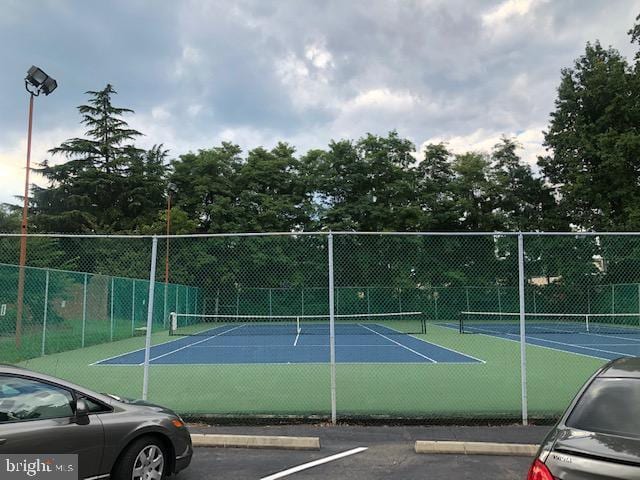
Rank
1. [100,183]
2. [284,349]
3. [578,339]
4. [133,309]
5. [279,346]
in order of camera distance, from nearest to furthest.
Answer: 1. [284,349]
2. [279,346]
3. [133,309]
4. [578,339]
5. [100,183]

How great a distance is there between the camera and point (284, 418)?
8023 millimetres

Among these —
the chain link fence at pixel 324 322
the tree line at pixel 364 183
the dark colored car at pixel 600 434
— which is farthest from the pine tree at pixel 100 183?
the dark colored car at pixel 600 434

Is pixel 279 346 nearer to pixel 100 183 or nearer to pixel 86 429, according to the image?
pixel 86 429

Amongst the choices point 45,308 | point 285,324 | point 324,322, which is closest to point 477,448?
point 45,308

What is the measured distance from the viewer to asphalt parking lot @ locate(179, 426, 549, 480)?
5871 millimetres

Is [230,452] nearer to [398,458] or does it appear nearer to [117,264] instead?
[398,458]

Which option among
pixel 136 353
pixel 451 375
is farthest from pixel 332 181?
pixel 451 375

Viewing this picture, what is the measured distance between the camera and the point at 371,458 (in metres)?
6.42

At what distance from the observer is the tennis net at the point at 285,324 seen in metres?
17.1

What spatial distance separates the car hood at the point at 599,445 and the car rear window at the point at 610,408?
138 millimetres

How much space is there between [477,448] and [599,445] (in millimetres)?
3557

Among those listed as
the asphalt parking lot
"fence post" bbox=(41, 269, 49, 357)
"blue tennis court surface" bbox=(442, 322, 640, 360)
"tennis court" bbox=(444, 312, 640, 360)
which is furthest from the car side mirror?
"tennis court" bbox=(444, 312, 640, 360)

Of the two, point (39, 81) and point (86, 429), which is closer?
point (86, 429)

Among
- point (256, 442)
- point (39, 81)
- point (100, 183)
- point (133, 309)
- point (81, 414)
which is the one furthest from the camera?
point (100, 183)
